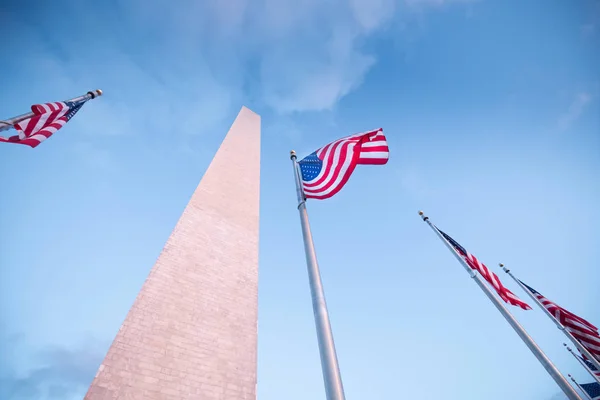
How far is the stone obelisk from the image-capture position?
6.12 m

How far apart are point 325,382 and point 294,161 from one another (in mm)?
4210

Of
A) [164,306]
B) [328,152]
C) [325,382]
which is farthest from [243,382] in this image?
[328,152]

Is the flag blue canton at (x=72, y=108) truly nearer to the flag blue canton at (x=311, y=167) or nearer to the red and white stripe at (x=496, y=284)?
the flag blue canton at (x=311, y=167)

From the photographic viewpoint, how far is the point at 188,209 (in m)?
10.1

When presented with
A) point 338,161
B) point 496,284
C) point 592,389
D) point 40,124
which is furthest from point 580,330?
point 592,389

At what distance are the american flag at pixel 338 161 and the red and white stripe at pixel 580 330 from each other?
25.2 ft

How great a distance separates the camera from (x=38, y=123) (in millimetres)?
6004

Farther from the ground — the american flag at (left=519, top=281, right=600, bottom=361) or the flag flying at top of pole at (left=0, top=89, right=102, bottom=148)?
the flag flying at top of pole at (left=0, top=89, right=102, bottom=148)

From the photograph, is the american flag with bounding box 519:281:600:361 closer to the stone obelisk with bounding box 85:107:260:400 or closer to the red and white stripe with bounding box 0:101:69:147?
the stone obelisk with bounding box 85:107:260:400

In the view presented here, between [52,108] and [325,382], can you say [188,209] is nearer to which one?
[52,108]

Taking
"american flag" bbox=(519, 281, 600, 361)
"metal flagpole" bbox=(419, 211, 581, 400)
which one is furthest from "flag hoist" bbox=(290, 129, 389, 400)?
"american flag" bbox=(519, 281, 600, 361)

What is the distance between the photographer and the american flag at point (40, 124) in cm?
558

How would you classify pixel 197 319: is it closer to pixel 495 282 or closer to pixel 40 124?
pixel 40 124

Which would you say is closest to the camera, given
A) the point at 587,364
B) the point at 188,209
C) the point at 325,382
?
the point at 325,382
